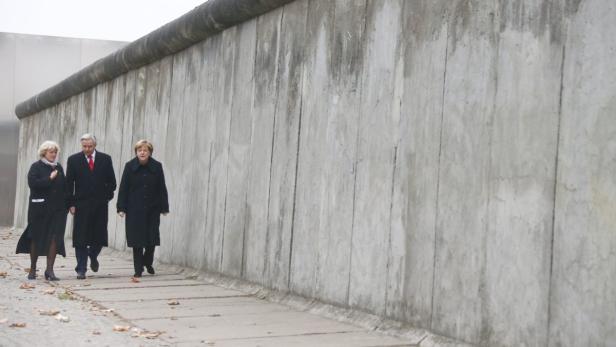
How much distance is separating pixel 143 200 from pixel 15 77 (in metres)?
19.5

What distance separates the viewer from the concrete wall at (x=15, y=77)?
93.0 ft

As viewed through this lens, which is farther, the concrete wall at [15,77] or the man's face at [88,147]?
the concrete wall at [15,77]

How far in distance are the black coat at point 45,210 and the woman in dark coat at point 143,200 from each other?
713mm

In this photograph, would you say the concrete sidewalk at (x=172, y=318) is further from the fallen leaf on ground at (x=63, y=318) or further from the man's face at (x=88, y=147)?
the man's face at (x=88, y=147)

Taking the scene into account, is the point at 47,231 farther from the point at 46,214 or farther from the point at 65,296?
the point at 65,296

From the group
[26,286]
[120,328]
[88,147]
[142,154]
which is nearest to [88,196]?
[88,147]

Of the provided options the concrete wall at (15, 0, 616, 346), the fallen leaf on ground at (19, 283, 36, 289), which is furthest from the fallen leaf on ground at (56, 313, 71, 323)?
the fallen leaf on ground at (19, 283, 36, 289)

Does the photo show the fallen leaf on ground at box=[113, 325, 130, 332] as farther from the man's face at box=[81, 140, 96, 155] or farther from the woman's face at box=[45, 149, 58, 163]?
the man's face at box=[81, 140, 96, 155]

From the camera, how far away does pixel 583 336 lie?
4.88m

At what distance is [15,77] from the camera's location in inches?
1135

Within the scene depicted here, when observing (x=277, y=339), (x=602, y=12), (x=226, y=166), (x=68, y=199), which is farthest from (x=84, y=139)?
(x=602, y=12)

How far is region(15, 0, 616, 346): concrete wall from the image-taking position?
5023 millimetres

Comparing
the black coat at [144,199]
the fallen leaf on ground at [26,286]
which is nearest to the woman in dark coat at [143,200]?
the black coat at [144,199]

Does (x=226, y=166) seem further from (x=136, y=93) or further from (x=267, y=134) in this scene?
(x=136, y=93)
